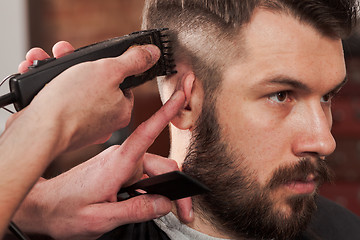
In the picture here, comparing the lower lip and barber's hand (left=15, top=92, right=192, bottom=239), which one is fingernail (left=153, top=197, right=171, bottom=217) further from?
the lower lip

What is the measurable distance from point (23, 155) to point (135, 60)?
0.95 ft

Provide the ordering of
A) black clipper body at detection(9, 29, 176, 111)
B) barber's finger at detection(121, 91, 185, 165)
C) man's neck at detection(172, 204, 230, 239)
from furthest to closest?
man's neck at detection(172, 204, 230, 239) < barber's finger at detection(121, 91, 185, 165) < black clipper body at detection(9, 29, 176, 111)

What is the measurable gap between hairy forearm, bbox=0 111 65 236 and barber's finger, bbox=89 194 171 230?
0.25m

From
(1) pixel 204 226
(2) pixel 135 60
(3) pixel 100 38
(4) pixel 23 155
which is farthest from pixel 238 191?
(3) pixel 100 38

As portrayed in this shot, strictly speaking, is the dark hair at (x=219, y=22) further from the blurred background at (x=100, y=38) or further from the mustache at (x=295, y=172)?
the blurred background at (x=100, y=38)

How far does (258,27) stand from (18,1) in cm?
210

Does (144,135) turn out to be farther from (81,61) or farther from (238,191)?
(238,191)

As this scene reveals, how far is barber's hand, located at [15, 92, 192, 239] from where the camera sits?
0.98m

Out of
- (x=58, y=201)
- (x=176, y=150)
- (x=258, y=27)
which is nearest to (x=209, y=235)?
(x=176, y=150)

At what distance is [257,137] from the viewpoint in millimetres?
1108

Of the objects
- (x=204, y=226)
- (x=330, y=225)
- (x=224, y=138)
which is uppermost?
(x=224, y=138)

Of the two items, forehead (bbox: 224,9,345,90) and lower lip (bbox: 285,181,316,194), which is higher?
forehead (bbox: 224,9,345,90)

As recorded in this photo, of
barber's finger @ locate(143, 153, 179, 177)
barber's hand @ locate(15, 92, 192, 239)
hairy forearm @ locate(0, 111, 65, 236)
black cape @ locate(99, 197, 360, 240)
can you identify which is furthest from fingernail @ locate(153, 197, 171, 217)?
hairy forearm @ locate(0, 111, 65, 236)

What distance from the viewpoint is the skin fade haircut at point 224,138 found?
3.65 feet
